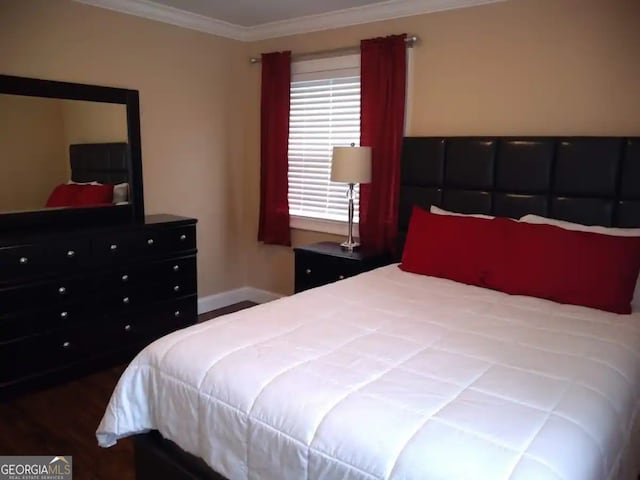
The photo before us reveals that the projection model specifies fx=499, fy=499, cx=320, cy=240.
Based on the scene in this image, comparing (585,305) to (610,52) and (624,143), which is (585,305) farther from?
(610,52)

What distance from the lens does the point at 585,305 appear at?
237cm

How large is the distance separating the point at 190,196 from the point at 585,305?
3.07m

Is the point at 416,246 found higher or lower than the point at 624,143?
lower

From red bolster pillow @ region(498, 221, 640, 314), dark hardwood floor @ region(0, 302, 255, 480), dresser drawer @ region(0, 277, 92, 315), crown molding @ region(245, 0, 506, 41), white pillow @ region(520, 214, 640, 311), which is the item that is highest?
crown molding @ region(245, 0, 506, 41)

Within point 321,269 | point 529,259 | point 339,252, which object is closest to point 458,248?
point 529,259

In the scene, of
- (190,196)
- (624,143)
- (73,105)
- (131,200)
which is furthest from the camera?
(190,196)

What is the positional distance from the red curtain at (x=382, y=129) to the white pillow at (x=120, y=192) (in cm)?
174

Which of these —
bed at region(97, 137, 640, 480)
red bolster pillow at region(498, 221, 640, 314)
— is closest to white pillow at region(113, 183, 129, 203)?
bed at region(97, 137, 640, 480)

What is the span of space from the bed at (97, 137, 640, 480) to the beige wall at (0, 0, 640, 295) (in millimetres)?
456

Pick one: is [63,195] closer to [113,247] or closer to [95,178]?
[95,178]

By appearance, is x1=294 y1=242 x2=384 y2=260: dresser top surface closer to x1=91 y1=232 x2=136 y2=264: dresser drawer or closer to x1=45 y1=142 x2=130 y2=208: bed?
x1=91 y1=232 x2=136 y2=264: dresser drawer

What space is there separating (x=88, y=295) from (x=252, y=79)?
2.37m

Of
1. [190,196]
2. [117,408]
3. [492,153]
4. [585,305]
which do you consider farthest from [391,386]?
[190,196]

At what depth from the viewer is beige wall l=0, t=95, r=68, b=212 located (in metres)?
3.05
